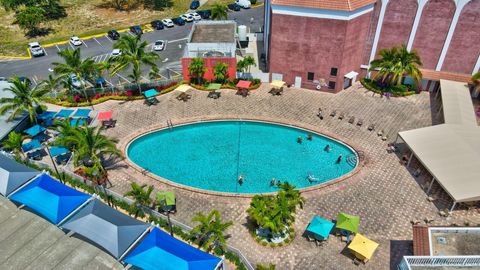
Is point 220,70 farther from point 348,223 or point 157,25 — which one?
point 157,25

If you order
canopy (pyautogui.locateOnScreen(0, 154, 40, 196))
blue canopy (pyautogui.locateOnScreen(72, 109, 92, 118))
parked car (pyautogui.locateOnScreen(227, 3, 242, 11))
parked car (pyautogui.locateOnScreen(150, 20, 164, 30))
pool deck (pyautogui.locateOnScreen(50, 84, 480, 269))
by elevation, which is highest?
parked car (pyautogui.locateOnScreen(227, 3, 242, 11))

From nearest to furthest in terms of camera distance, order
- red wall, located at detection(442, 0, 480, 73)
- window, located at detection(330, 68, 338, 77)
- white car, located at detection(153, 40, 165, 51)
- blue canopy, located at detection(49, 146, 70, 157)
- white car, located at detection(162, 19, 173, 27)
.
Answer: blue canopy, located at detection(49, 146, 70, 157) → red wall, located at detection(442, 0, 480, 73) → window, located at detection(330, 68, 338, 77) → white car, located at detection(153, 40, 165, 51) → white car, located at detection(162, 19, 173, 27)

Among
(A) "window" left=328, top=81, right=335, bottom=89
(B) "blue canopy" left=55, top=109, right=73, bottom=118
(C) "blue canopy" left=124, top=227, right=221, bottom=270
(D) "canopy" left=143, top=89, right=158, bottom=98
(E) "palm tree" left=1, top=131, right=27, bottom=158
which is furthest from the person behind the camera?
(A) "window" left=328, top=81, right=335, bottom=89

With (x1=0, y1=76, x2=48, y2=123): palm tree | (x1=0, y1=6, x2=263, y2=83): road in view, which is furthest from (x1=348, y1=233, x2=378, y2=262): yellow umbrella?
(x1=0, y1=6, x2=263, y2=83): road

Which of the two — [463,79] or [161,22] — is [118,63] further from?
[463,79]

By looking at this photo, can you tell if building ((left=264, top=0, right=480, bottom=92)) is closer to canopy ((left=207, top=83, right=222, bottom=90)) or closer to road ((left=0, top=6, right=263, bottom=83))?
canopy ((left=207, top=83, right=222, bottom=90))

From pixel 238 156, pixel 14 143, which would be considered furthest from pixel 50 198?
pixel 238 156

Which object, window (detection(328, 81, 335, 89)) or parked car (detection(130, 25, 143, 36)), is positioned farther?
parked car (detection(130, 25, 143, 36))

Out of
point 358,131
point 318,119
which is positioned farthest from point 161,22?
point 358,131
